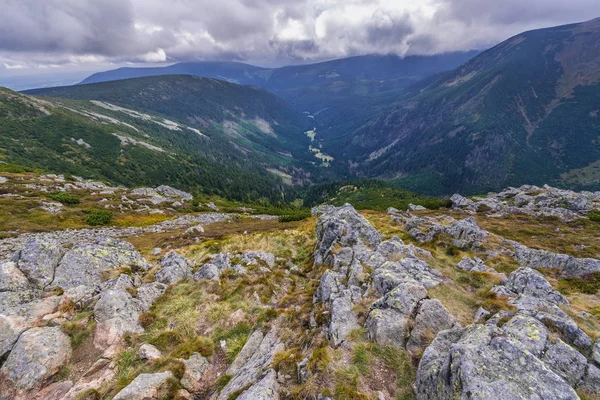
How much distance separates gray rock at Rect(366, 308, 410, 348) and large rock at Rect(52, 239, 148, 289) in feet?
78.5

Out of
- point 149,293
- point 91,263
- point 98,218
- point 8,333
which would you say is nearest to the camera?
point 8,333

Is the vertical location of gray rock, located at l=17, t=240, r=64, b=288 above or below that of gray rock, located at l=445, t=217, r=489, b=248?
above

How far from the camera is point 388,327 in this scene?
15.5 metres

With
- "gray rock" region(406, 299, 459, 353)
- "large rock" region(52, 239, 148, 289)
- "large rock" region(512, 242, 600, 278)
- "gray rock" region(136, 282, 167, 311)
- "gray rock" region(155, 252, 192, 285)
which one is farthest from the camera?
"large rock" region(512, 242, 600, 278)

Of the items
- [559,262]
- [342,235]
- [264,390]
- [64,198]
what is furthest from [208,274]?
[64,198]

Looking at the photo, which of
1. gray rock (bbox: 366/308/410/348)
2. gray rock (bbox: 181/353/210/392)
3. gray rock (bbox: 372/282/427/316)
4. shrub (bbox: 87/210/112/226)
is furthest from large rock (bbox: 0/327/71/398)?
shrub (bbox: 87/210/112/226)

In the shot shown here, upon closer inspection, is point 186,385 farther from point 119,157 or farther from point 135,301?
point 119,157

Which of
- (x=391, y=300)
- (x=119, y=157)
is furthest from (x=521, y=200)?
(x=119, y=157)

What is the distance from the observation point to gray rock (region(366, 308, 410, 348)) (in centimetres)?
1519

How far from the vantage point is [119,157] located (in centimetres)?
19700

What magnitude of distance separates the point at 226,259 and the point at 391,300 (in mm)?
20780

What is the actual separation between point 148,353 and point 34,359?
5773 mm

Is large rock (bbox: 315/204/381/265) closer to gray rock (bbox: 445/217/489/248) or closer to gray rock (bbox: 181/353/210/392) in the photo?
gray rock (bbox: 445/217/489/248)

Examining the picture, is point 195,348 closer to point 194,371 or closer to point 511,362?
point 194,371
